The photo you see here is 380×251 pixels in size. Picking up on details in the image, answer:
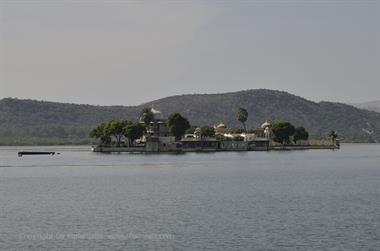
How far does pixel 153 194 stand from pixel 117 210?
41.7 ft

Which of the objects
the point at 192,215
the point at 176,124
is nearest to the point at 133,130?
the point at 176,124

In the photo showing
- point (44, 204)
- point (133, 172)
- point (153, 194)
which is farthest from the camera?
point (133, 172)

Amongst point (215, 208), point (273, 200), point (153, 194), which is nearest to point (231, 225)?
point (215, 208)

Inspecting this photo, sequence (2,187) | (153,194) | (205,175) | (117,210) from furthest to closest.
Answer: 1. (205,175)
2. (2,187)
3. (153,194)
4. (117,210)

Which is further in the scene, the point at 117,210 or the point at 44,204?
the point at 44,204

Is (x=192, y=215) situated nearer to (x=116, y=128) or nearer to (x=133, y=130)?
(x=133, y=130)

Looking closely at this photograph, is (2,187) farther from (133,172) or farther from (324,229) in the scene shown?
(324,229)

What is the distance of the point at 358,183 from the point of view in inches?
3029

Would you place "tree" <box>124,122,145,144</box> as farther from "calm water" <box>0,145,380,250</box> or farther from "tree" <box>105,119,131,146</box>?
"calm water" <box>0,145,380,250</box>

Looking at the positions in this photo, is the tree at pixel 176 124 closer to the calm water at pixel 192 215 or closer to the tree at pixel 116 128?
the tree at pixel 116 128

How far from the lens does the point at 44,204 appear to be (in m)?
57.0

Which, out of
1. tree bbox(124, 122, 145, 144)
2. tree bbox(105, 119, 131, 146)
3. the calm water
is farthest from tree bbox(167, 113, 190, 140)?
the calm water

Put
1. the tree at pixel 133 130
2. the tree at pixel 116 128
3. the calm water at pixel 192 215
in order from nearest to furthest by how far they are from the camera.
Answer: the calm water at pixel 192 215, the tree at pixel 133 130, the tree at pixel 116 128

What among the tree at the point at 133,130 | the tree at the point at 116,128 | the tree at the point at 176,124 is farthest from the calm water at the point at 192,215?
the tree at the point at 176,124
